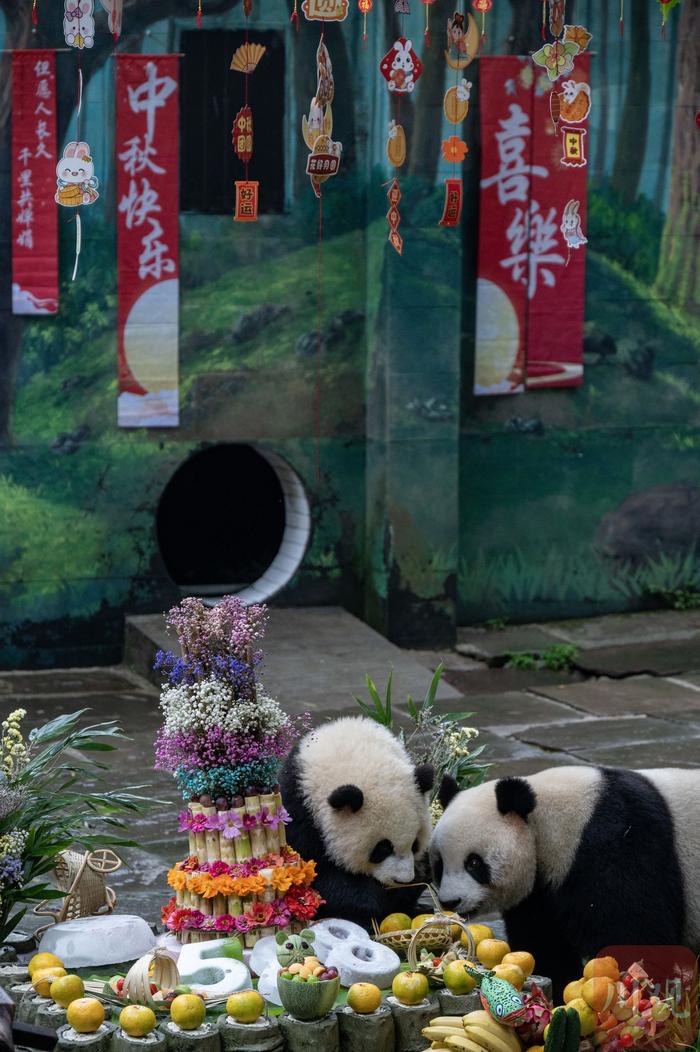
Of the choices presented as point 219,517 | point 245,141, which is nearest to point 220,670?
point 245,141

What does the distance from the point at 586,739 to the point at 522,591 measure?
10.3 feet

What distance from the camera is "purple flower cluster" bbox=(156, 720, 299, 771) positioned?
605 centimetres

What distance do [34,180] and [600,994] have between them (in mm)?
8188

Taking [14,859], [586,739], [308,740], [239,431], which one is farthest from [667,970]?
[239,431]

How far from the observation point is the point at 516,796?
19.8 feet

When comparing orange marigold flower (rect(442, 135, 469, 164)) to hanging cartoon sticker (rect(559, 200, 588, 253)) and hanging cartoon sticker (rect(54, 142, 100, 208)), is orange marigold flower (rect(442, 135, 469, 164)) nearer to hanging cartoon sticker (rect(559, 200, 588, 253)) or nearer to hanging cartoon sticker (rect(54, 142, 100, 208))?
hanging cartoon sticker (rect(559, 200, 588, 253))

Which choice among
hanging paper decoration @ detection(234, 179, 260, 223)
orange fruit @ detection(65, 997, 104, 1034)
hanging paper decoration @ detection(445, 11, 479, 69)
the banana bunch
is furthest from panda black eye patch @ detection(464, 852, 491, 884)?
hanging paper decoration @ detection(445, 11, 479, 69)

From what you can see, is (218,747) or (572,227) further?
(572,227)

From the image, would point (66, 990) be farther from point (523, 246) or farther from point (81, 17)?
point (523, 246)

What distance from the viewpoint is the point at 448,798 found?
21.3 feet

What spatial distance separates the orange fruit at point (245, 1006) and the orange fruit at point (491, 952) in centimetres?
90

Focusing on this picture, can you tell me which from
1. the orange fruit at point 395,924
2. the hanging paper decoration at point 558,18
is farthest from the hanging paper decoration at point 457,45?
the orange fruit at point 395,924

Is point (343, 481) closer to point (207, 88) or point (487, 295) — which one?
point (487, 295)

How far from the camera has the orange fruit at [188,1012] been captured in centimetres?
540
